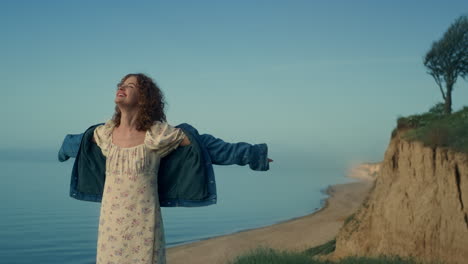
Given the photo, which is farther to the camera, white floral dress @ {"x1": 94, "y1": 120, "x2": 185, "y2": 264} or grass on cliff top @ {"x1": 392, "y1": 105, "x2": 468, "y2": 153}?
grass on cliff top @ {"x1": 392, "y1": 105, "x2": 468, "y2": 153}

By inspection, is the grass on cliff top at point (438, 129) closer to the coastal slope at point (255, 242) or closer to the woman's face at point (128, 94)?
the woman's face at point (128, 94)

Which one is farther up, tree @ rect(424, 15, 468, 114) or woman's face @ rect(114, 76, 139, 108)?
tree @ rect(424, 15, 468, 114)

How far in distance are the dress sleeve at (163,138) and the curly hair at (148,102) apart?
6 centimetres

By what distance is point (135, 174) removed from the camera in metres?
3.68

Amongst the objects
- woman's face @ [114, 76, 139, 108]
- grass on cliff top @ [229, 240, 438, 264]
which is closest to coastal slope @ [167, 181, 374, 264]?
grass on cliff top @ [229, 240, 438, 264]

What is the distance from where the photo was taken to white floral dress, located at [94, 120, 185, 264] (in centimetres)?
364

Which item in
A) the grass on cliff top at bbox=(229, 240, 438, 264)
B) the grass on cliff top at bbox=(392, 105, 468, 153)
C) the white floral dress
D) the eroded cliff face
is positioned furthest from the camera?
the grass on cliff top at bbox=(392, 105, 468, 153)

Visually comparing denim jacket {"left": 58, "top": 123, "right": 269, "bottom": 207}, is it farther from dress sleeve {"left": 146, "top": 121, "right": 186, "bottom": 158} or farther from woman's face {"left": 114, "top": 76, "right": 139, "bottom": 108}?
woman's face {"left": 114, "top": 76, "right": 139, "bottom": 108}

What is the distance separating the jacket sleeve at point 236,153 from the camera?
149 inches

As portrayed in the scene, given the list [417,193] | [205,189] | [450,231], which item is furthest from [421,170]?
[205,189]

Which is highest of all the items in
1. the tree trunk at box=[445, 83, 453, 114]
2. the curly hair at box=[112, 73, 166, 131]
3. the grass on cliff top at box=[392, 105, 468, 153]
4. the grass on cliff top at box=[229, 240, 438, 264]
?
the tree trunk at box=[445, 83, 453, 114]

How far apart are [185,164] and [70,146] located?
0.94m

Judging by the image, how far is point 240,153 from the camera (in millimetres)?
3783

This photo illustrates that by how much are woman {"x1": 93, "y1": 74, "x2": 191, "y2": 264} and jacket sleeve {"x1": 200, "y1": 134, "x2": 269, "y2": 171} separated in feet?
0.56
